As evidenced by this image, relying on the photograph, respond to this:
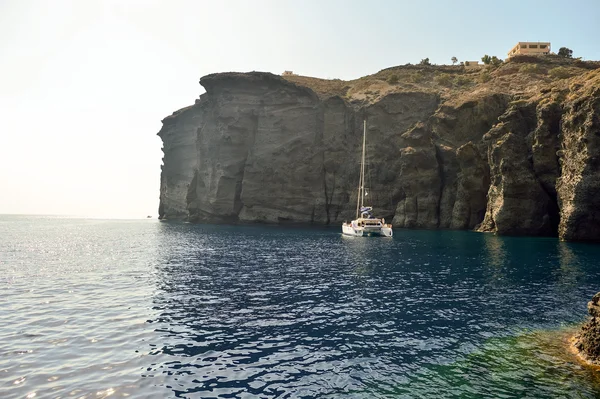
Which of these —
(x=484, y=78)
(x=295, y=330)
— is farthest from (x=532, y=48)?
(x=295, y=330)

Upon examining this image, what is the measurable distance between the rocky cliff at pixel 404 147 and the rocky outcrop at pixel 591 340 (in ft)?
162

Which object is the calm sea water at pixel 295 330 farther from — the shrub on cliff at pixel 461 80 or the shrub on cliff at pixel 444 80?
the shrub on cliff at pixel 444 80

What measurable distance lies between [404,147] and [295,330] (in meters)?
79.2

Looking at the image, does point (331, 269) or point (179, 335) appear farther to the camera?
point (331, 269)

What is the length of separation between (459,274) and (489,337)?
1573 centimetres

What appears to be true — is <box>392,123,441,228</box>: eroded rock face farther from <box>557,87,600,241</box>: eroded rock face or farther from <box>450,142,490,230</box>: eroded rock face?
<box>557,87,600,241</box>: eroded rock face

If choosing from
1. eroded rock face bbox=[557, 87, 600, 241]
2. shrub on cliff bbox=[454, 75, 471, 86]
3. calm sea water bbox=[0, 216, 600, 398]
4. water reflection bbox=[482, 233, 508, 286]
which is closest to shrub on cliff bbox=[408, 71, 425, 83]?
shrub on cliff bbox=[454, 75, 471, 86]

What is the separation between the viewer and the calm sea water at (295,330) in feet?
39.6

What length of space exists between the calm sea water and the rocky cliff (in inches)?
1361

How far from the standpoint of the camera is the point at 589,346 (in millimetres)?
13805

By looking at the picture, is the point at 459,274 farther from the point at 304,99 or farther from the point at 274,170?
the point at 304,99

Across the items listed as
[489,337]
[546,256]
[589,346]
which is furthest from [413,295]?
[546,256]

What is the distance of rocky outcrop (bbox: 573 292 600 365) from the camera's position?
44.2 ft

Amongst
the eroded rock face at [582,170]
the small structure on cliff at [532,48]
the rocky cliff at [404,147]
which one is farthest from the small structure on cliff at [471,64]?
the eroded rock face at [582,170]
